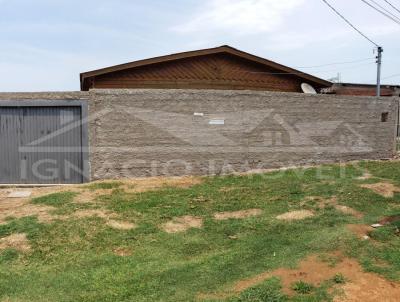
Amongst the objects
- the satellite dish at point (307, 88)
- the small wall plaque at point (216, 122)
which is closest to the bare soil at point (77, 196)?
the small wall plaque at point (216, 122)

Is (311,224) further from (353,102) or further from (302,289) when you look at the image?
(353,102)

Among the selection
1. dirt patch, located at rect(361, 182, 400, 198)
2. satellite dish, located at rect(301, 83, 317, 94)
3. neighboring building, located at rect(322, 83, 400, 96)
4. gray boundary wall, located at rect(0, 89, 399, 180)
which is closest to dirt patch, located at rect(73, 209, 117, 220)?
gray boundary wall, located at rect(0, 89, 399, 180)

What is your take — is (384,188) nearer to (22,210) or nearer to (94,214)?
(94,214)

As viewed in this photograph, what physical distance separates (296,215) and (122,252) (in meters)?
3.30

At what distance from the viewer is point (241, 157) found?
10.9m

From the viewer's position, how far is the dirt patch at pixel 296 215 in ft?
23.5

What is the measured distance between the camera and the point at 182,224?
22.8 feet

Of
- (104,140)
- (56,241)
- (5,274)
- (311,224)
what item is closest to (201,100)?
(104,140)

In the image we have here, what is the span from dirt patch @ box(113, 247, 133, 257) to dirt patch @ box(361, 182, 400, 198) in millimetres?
5808

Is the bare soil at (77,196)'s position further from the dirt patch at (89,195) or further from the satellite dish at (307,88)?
the satellite dish at (307,88)

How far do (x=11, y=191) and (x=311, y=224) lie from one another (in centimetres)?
654

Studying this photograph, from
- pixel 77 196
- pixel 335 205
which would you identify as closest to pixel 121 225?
pixel 77 196

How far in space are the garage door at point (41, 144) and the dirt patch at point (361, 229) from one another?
614cm

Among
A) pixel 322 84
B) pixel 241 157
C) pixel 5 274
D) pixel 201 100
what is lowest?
pixel 5 274
